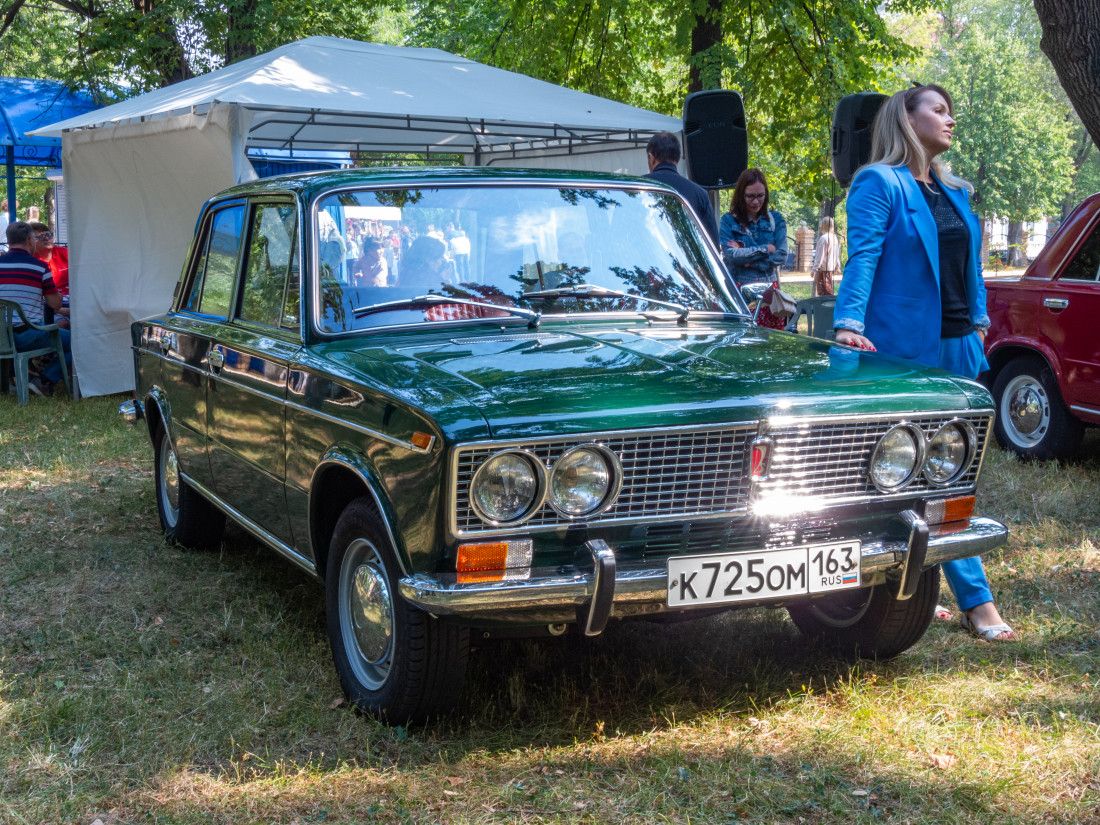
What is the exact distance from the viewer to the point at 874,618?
13.4 ft

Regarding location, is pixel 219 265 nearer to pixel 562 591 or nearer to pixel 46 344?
pixel 562 591

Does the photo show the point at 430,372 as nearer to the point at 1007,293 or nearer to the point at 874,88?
the point at 1007,293

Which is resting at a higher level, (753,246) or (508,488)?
(753,246)

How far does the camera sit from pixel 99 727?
12.1 feet

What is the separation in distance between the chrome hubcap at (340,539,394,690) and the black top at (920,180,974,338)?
242cm

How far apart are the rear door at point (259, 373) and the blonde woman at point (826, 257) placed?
16.9 m

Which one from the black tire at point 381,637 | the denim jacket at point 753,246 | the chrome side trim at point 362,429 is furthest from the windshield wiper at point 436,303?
the denim jacket at point 753,246

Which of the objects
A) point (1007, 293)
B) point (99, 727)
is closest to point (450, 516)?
point (99, 727)

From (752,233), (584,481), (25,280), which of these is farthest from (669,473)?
(25,280)

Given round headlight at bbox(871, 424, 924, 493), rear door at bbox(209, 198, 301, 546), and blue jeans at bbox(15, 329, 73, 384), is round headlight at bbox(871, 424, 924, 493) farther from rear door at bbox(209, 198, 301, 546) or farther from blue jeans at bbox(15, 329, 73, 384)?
blue jeans at bbox(15, 329, 73, 384)

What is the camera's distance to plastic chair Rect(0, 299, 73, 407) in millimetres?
11141

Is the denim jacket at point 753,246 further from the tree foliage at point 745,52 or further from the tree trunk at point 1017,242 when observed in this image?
the tree trunk at point 1017,242

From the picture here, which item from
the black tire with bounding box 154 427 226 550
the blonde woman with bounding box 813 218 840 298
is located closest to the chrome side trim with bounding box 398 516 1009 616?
the black tire with bounding box 154 427 226 550

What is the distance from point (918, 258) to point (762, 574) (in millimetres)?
1757
